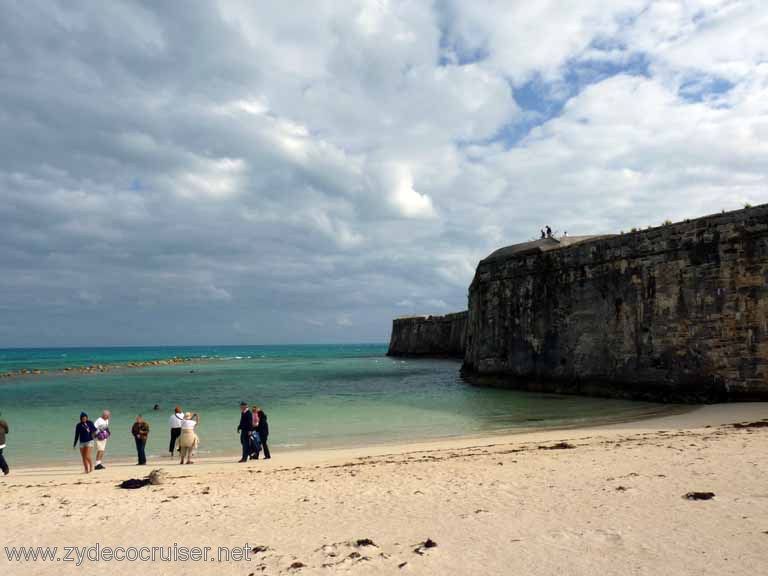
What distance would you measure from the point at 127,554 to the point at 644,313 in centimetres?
1673

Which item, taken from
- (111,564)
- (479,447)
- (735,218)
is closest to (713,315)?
(735,218)

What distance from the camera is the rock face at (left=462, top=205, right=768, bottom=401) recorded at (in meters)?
14.4

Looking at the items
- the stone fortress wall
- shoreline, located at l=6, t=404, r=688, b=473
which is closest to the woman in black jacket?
shoreline, located at l=6, t=404, r=688, b=473

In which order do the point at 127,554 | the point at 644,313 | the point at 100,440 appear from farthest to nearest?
the point at 644,313
the point at 100,440
the point at 127,554

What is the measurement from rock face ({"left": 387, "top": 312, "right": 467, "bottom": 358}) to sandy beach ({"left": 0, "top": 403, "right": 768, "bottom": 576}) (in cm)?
4639

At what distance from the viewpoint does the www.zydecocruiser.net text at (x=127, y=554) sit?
5168 millimetres

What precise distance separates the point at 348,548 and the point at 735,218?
588 inches

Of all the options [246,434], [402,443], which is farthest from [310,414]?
[246,434]

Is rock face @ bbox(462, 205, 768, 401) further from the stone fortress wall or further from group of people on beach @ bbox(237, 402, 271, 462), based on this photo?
group of people on beach @ bbox(237, 402, 271, 462)

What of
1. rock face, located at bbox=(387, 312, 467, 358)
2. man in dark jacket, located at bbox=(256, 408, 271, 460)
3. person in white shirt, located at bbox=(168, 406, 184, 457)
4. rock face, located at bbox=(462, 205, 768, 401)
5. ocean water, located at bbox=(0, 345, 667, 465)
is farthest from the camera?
rock face, located at bbox=(387, 312, 467, 358)

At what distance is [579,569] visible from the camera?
14.1ft

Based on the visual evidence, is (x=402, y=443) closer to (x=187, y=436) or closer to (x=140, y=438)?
(x=187, y=436)

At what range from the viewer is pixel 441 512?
20.0ft

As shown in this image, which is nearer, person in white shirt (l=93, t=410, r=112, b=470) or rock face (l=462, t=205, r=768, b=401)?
person in white shirt (l=93, t=410, r=112, b=470)
